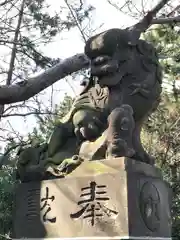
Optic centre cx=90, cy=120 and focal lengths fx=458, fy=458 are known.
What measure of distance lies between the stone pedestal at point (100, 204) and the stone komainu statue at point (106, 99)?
15cm

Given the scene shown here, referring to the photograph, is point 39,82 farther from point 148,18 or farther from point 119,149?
point 119,149

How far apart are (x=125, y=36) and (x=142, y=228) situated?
1.54 meters

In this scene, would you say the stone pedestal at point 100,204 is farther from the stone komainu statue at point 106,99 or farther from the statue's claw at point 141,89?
the statue's claw at point 141,89

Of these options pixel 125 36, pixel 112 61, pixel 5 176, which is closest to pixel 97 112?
pixel 112 61

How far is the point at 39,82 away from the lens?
5211 millimetres

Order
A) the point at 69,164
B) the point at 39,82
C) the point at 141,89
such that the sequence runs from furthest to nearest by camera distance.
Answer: the point at 39,82 < the point at 141,89 < the point at 69,164

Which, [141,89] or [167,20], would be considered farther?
[167,20]

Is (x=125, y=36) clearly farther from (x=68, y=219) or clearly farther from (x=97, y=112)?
(x=68, y=219)

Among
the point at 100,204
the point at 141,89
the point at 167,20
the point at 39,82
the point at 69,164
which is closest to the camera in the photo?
the point at 100,204

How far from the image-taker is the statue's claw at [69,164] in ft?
11.1

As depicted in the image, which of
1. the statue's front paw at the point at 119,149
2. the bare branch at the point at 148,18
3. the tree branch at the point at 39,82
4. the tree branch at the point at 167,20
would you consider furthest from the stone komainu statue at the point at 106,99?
the tree branch at the point at 167,20

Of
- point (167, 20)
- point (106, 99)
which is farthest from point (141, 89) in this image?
point (167, 20)

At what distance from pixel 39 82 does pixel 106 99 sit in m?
1.76

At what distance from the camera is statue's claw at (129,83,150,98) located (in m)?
3.59
